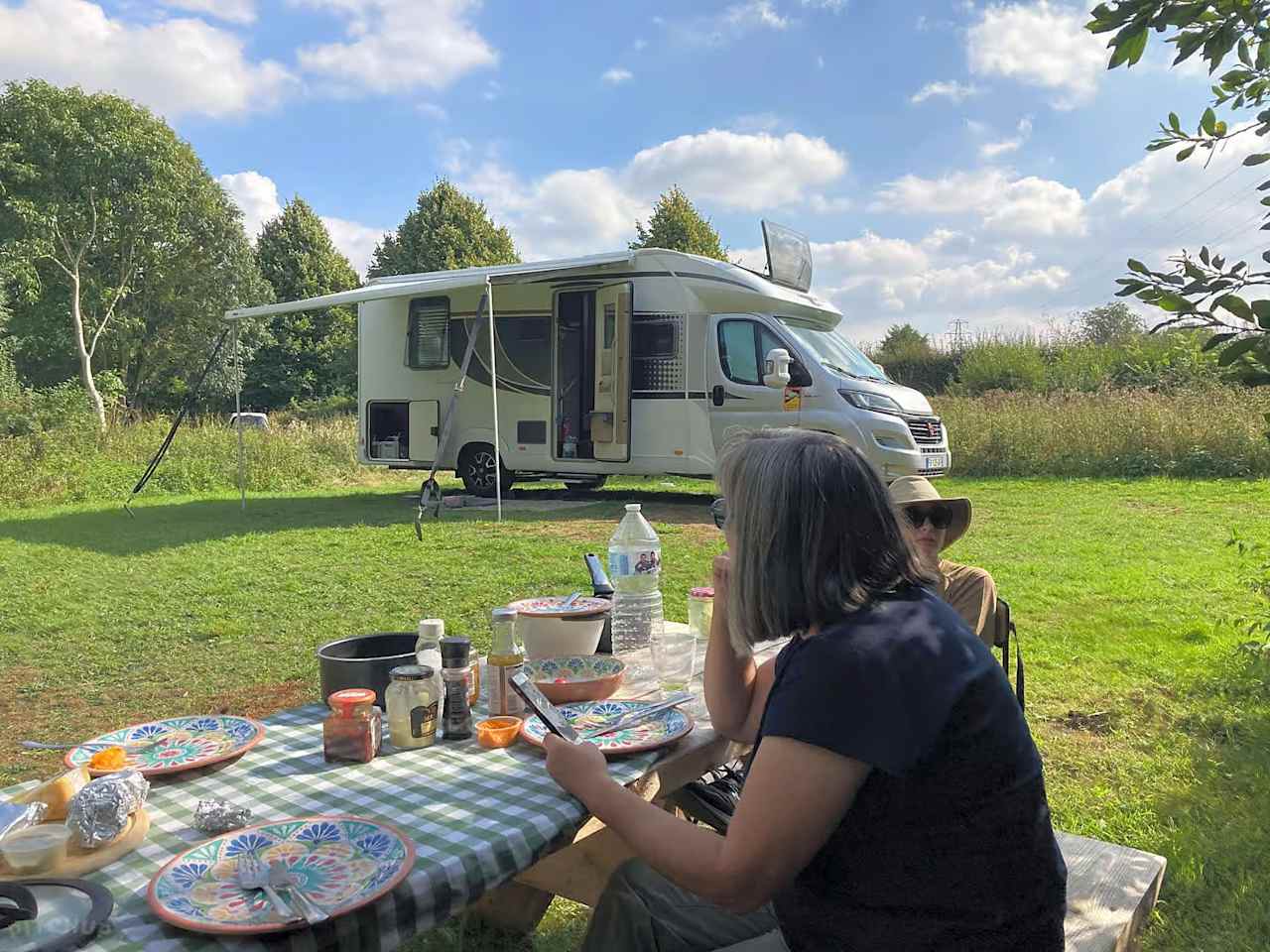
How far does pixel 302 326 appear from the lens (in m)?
30.8

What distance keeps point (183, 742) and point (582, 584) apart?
4.73 meters

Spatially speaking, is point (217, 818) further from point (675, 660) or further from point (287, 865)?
point (675, 660)

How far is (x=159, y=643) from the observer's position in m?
5.45

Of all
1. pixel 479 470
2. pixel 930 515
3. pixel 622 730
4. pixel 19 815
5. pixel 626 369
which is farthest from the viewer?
pixel 479 470

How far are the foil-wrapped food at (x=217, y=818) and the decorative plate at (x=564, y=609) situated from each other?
2.97 feet

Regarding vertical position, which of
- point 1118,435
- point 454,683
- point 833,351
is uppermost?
point 833,351

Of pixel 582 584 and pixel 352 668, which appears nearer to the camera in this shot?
pixel 352 668

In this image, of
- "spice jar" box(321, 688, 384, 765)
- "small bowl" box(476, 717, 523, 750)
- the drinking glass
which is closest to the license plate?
the drinking glass

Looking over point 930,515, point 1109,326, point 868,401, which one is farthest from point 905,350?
point 930,515

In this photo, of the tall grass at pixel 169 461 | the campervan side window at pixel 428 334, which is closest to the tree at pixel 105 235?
the tall grass at pixel 169 461

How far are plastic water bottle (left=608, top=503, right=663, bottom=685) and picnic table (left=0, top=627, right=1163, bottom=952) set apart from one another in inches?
22.3

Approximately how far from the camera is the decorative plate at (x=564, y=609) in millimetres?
2260

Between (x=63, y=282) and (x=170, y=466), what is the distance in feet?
46.6

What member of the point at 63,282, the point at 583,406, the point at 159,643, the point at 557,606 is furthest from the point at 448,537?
the point at 63,282
